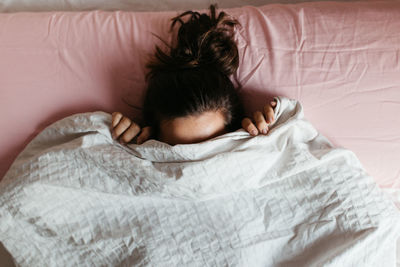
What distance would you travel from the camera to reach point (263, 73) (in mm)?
806

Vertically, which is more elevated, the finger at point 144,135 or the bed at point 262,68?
the bed at point 262,68

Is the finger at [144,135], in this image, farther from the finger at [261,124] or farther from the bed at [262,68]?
the finger at [261,124]

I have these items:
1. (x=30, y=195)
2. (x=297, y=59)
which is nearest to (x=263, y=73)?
(x=297, y=59)

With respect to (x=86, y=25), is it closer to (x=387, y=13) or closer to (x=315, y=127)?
(x=315, y=127)

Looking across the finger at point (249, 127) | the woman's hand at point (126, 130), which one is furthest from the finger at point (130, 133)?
the finger at point (249, 127)

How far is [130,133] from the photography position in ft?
2.52

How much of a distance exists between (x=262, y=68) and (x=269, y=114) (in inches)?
5.3

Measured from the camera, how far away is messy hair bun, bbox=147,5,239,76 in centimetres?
77

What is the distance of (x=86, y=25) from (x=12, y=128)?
1.07 feet

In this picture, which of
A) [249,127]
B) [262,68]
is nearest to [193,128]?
[249,127]

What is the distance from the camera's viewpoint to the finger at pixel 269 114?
74 cm

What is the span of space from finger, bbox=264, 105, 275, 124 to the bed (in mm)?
60

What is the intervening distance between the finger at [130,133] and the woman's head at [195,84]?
1.7 inches

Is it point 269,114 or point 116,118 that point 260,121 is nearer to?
point 269,114
